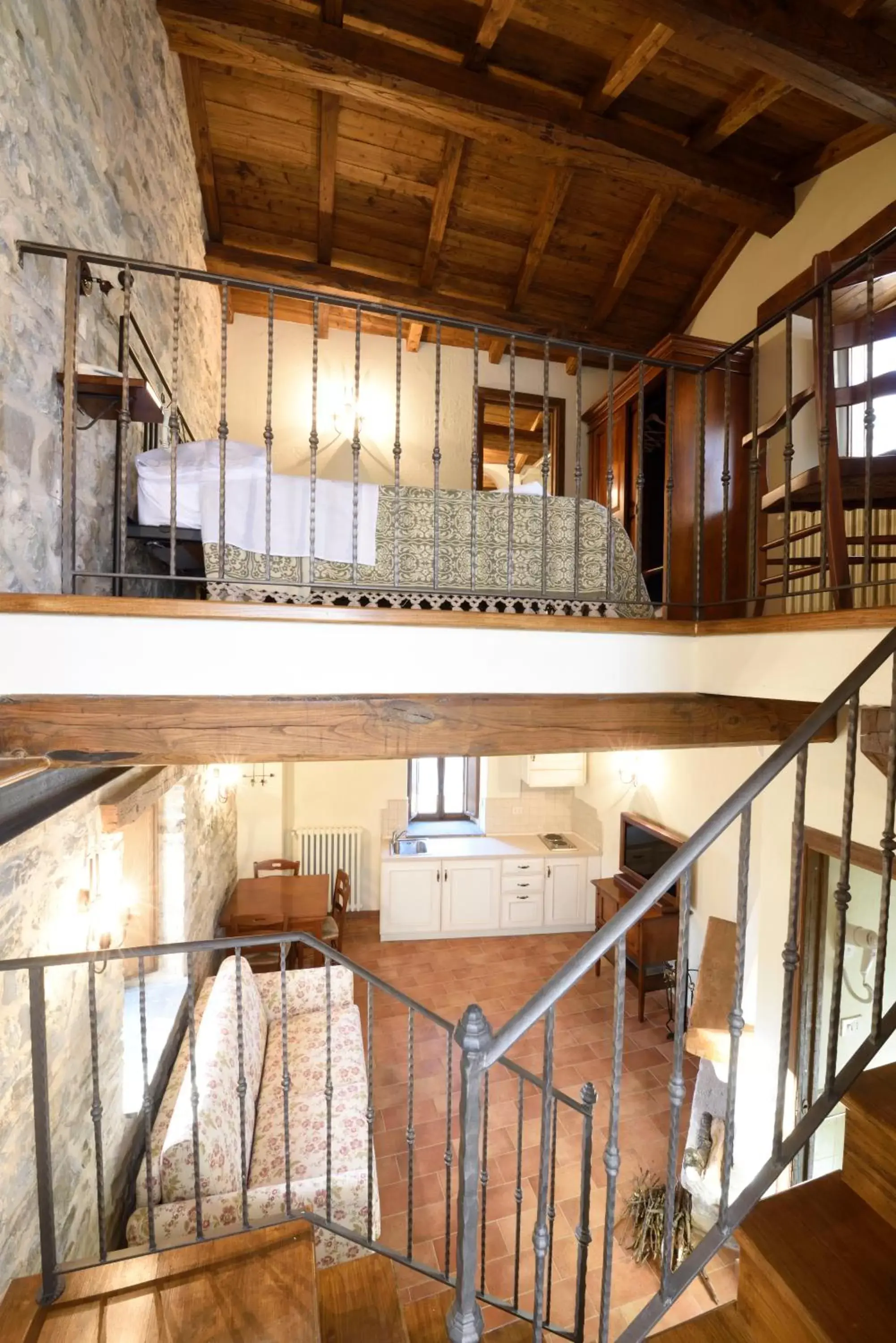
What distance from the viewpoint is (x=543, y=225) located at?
446cm

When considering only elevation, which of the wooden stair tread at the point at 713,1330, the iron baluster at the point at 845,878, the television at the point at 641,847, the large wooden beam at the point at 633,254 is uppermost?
the large wooden beam at the point at 633,254

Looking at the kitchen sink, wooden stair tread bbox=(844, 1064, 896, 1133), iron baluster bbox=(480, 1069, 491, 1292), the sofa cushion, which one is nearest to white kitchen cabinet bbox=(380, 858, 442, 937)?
the kitchen sink

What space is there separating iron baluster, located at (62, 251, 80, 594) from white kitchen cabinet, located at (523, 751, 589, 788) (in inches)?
181

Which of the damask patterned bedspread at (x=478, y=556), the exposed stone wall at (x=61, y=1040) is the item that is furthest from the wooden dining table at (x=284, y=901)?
the damask patterned bedspread at (x=478, y=556)

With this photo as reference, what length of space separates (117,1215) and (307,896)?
2382 millimetres

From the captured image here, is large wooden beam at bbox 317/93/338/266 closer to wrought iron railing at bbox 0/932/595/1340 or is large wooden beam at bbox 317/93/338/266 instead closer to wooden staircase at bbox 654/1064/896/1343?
wrought iron railing at bbox 0/932/595/1340

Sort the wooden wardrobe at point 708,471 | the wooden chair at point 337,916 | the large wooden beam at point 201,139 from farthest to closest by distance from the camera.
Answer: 1. the wooden chair at point 337,916
2. the wooden wardrobe at point 708,471
3. the large wooden beam at point 201,139

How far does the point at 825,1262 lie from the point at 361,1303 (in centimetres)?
152

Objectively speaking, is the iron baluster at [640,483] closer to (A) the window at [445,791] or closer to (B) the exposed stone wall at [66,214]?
(B) the exposed stone wall at [66,214]

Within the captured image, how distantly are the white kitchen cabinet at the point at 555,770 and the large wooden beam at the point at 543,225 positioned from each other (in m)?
4.11

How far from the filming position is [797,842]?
3.81 feet

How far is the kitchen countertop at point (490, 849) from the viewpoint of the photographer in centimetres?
558

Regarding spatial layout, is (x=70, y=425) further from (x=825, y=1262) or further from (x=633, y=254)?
Answer: (x=633, y=254)

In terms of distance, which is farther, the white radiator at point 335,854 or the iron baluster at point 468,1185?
the white radiator at point 335,854
